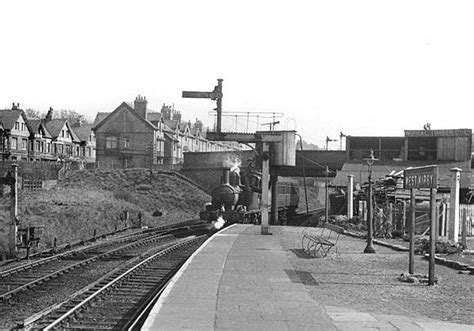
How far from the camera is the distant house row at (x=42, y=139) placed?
5475 cm

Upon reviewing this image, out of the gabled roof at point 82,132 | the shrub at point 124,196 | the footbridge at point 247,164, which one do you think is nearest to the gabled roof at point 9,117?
the footbridge at point 247,164

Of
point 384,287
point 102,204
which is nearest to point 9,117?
point 102,204

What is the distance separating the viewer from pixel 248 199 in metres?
34.9

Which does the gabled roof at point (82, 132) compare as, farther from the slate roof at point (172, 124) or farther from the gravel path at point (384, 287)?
the gravel path at point (384, 287)

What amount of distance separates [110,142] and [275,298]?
6025 cm

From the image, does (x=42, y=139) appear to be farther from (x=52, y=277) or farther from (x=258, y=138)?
(x=52, y=277)

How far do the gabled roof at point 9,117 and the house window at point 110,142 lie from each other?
510 inches

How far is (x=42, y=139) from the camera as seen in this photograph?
61.8m

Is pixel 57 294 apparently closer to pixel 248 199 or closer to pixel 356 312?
pixel 356 312

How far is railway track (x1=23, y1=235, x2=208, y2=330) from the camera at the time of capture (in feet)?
29.8

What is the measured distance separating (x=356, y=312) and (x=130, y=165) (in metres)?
60.7

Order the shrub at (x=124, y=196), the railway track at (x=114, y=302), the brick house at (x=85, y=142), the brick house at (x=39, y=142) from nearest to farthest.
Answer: the railway track at (x=114, y=302) < the shrub at (x=124, y=196) < the brick house at (x=39, y=142) < the brick house at (x=85, y=142)

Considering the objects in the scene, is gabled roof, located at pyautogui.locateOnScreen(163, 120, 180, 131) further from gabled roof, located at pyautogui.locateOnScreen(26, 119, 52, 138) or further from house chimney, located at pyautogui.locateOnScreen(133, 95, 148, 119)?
gabled roof, located at pyautogui.locateOnScreen(26, 119, 52, 138)

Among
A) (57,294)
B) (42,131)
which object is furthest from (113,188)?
(57,294)
